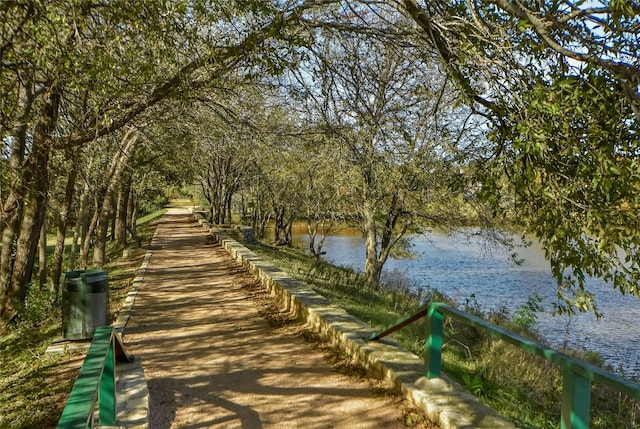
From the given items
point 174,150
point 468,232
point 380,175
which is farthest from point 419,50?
point 174,150

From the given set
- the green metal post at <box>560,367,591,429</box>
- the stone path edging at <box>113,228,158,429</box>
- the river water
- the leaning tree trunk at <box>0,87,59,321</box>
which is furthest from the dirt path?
the river water

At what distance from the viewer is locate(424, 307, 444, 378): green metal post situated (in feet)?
16.3

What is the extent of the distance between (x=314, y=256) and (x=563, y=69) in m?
25.9

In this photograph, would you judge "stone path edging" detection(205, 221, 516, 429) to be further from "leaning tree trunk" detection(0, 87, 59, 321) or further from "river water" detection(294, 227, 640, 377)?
"river water" detection(294, 227, 640, 377)

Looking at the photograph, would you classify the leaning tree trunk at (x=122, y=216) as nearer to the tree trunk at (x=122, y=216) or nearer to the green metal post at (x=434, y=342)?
the tree trunk at (x=122, y=216)

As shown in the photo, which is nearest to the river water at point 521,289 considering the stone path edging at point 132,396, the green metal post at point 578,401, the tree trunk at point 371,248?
the tree trunk at point 371,248

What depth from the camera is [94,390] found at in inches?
106

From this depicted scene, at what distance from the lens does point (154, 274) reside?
1468 cm

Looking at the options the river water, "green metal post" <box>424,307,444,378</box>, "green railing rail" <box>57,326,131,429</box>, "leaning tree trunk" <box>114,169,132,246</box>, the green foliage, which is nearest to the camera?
"green railing rail" <box>57,326,131,429</box>

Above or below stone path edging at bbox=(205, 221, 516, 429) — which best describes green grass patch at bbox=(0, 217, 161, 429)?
below

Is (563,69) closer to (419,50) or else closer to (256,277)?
(419,50)

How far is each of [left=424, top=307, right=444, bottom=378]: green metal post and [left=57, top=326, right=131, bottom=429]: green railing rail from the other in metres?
2.81

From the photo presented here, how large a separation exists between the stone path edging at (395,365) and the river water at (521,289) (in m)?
6.04

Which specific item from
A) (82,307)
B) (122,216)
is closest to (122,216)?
(122,216)
